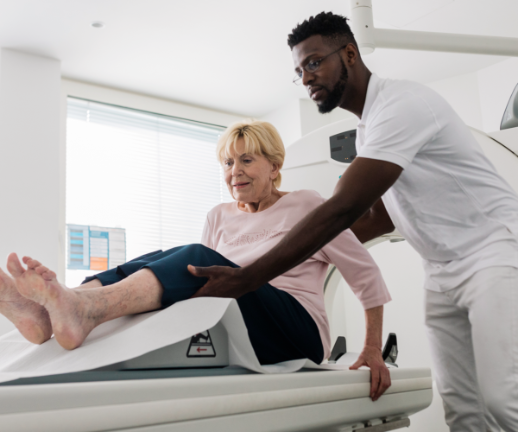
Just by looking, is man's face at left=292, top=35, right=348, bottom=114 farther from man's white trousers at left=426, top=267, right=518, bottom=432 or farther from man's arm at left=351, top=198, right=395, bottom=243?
man's white trousers at left=426, top=267, right=518, bottom=432

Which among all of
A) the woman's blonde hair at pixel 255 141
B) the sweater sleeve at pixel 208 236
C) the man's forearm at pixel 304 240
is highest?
the woman's blonde hair at pixel 255 141

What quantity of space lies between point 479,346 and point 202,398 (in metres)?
0.63

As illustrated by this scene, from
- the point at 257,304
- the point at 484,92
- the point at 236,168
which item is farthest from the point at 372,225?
the point at 484,92

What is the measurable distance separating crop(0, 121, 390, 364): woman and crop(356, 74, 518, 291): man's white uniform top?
25cm

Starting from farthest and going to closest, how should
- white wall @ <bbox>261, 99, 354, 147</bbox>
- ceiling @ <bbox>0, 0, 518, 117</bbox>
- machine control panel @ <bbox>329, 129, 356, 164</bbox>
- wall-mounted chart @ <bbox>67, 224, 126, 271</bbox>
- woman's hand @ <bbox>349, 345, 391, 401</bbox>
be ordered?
white wall @ <bbox>261, 99, 354, 147</bbox> < wall-mounted chart @ <bbox>67, 224, 126, 271</bbox> < ceiling @ <bbox>0, 0, 518, 117</bbox> < machine control panel @ <bbox>329, 129, 356, 164</bbox> < woman's hand @ <bbox>349, 345, 391, 401</bbox>

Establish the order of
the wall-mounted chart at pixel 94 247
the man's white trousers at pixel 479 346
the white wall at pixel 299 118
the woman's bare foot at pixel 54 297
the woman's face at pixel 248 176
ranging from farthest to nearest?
the white wall at pixel 299 118
the wall-mounted chart at pixel 94 247
the woman's face at pixel 248 176
the man's white trousers at pixel 479 346
the woman's bare foot at pixel 54 297

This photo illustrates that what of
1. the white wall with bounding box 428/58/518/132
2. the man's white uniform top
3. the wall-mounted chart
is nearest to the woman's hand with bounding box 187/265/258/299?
the man's white uniform top

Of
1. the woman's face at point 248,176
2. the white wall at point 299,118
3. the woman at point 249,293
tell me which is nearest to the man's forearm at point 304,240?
the woman at point 249,293

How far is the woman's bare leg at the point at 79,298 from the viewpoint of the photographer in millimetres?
939

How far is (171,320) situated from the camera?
1.04 m

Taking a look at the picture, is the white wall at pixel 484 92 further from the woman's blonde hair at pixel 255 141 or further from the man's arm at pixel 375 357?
the man's arm at pixel 375 357

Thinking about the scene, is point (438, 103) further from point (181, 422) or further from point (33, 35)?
point (33, 35)

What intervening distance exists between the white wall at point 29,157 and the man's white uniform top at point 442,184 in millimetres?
2434

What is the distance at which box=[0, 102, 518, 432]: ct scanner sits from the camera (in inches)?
31.3
